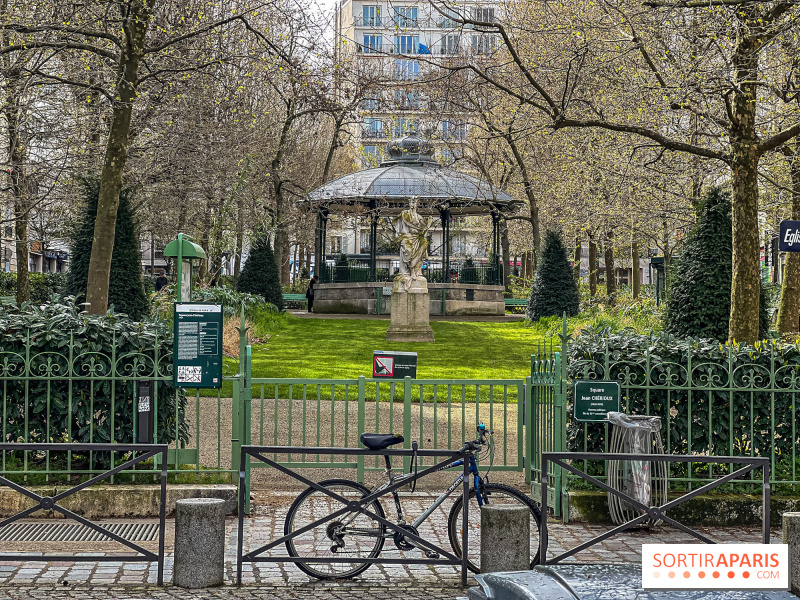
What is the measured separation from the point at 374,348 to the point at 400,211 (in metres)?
12.9

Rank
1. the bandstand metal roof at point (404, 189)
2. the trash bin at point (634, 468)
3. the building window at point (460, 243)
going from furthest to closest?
the building window at point (460, 243), the bandstand metal roof at point (404, 189), the trash bin at point (634, 468)

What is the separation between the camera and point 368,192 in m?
31.5

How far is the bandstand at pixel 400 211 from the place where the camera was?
31688mm

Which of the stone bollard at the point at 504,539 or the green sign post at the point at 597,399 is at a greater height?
the green sign post at the point at 597,399

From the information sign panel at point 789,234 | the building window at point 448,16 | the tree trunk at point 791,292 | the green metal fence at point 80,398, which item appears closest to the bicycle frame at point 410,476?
the green metal fence at point 80,398

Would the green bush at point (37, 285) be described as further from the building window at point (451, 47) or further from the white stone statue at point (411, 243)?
the building window at point (451, 47)

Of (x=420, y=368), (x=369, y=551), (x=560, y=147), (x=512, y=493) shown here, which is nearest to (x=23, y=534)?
(x=369, y=551)

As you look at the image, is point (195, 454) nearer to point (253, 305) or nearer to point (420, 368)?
point (420, 368)

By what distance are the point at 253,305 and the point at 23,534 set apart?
1849 centimetres

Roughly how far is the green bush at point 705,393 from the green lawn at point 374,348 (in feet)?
26.2

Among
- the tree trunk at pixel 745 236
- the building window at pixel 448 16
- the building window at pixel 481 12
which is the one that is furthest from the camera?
the building window at pixel 481 12

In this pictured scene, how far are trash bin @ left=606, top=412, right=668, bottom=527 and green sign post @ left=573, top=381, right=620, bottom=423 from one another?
11cm

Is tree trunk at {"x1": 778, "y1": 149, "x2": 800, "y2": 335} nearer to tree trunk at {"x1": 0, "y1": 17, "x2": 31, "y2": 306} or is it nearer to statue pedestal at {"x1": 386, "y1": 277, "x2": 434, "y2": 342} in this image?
statue pedestal at {"x1": 386, "y1": 277, "x2": 434, "y2": 342}

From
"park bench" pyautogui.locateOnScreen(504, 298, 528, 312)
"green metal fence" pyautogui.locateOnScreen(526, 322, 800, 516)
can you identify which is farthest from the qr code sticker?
"park bench" pyautogui.locateOnScreen(504, 298, 528, 312)
